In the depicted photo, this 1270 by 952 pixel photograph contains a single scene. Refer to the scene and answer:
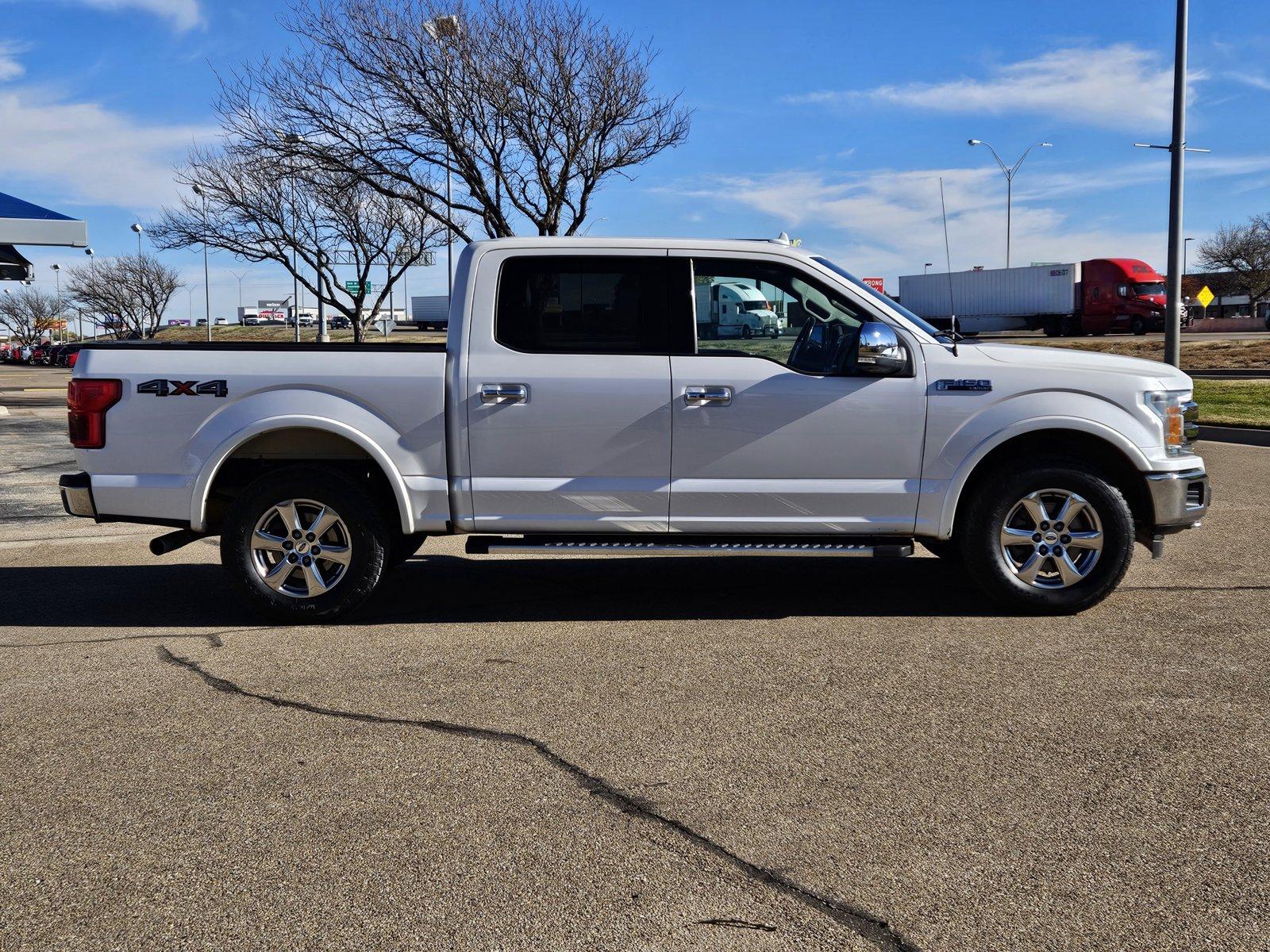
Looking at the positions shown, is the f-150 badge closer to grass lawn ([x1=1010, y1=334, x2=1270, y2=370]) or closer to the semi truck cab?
grass lawn ([x1=1010, y1=334, x2=1270, y2=370])

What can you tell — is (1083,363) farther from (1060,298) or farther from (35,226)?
(1060,298)

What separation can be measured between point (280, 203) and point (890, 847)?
3790 centimetres

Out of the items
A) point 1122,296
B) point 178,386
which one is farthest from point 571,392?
point 1122,296

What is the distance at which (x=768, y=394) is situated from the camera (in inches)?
243

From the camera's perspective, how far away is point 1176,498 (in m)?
6.23

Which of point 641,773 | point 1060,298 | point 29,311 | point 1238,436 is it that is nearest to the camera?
point 641,773

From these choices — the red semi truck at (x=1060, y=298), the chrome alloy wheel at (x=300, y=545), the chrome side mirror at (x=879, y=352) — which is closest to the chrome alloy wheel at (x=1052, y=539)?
the chrome side mirror at (x=879, y=352)

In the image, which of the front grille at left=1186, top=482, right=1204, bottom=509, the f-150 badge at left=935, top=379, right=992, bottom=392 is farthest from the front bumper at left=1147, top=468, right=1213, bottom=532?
the f-150 badge at left=935, top=379, right=992, bottom=392

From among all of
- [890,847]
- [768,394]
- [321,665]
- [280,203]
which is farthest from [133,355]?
[280,203]

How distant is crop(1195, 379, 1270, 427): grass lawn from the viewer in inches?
699

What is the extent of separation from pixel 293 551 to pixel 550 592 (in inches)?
64.9

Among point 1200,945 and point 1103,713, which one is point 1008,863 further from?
point 1103,713

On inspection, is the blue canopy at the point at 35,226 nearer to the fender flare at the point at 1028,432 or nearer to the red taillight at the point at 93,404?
the red taillight at the point at 93,404

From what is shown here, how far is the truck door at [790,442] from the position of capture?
618 cm
